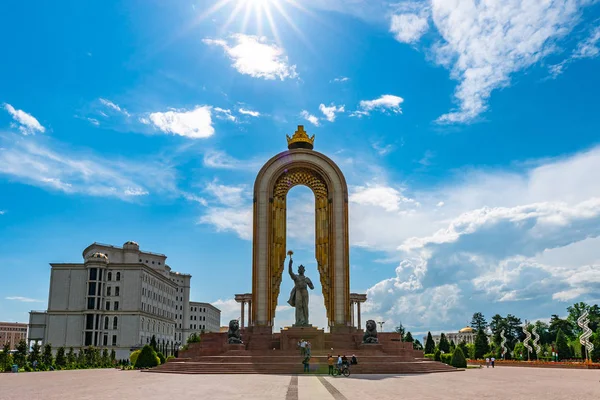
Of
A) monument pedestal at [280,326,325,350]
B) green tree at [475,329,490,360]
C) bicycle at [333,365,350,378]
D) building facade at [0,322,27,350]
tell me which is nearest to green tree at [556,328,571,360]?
green tree at [475,329,490,360]

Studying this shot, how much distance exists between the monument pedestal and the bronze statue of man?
230 centimetres

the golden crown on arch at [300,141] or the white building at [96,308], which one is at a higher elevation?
the golden crown on arch at [300,141]

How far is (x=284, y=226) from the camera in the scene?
147ft

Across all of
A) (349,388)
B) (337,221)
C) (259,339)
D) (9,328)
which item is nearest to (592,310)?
(337,221)

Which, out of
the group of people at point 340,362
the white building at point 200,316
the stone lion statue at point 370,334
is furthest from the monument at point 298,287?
the white building at point 200,316

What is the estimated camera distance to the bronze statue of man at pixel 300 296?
37.6 meters

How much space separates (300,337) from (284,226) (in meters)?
12.0

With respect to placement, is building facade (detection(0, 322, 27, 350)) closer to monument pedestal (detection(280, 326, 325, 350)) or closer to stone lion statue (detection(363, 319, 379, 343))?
monument pedestal (detection(280, 326, 325, 350))

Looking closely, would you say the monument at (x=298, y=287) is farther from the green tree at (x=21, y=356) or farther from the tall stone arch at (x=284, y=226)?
the green tree at (x=21, y=356)

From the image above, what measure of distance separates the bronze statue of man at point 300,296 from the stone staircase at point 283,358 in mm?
2067

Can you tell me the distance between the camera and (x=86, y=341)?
7812cm

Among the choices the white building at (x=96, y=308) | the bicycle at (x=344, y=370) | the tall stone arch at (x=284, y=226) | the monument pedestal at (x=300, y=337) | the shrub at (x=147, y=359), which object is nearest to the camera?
the bicycle at (x=344, y=370)

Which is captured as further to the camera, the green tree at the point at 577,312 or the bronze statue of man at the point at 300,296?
the green tree at the point at 577,312

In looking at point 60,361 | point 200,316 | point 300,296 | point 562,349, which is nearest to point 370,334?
point 300,296
